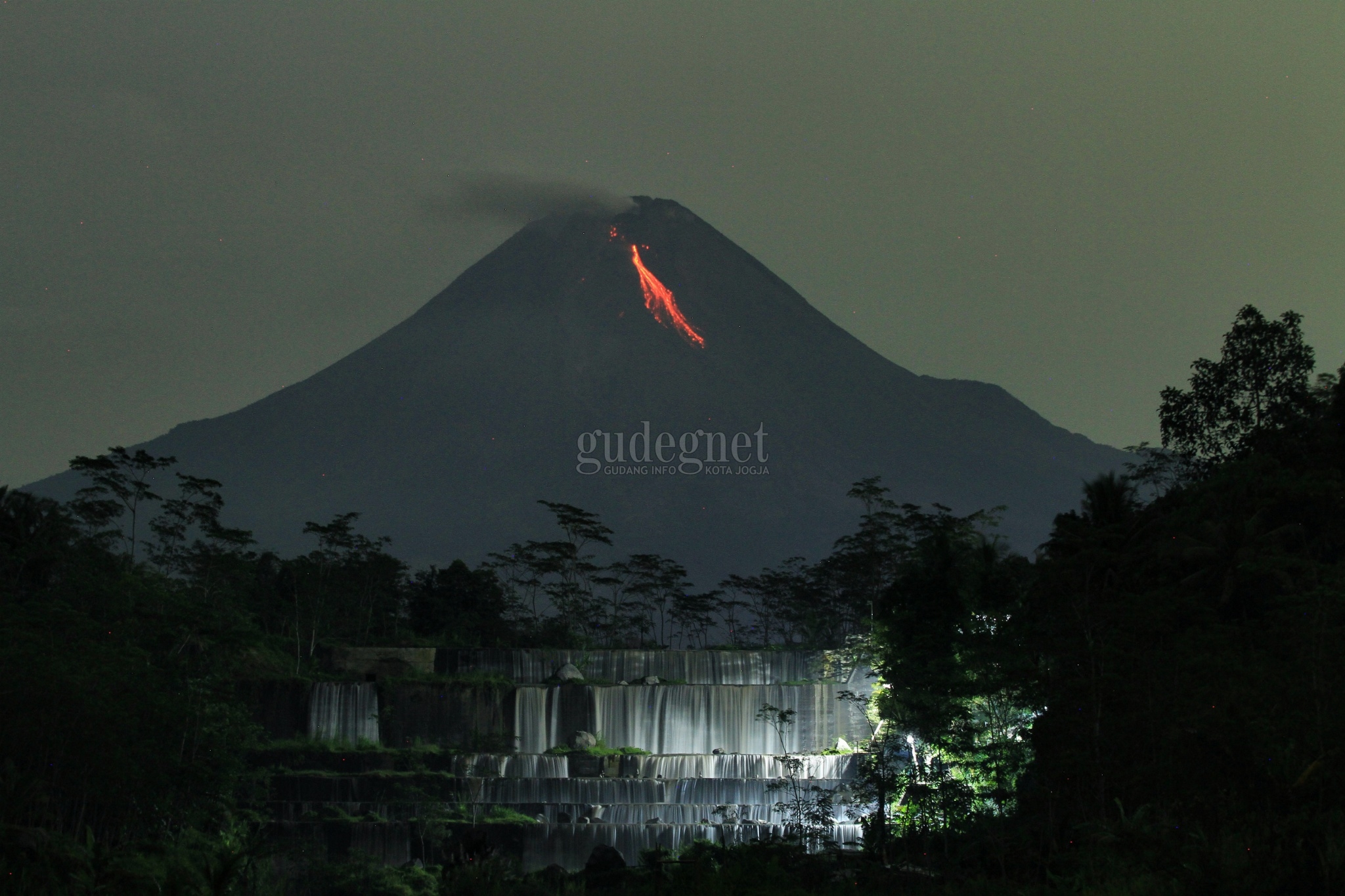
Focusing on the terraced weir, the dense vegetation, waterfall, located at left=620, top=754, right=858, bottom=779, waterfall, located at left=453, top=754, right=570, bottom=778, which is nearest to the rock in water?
the dense vegetation

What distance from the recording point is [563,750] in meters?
60.1

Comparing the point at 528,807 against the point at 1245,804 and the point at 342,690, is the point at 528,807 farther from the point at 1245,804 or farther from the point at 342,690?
the point at 1245,804

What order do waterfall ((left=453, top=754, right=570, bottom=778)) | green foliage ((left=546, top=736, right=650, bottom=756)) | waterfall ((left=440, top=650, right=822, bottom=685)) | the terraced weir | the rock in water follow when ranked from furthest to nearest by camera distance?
waterfall ((left=440, top=650, right=822, bottom=685)) < green foliage ((left=546, top=736, right=650, bottom=756)) < waterfall ((left=453, top=754, right=570, bottom=778)) < the terraced weir < the rock in water

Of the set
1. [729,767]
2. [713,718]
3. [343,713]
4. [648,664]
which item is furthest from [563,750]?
[343,713]

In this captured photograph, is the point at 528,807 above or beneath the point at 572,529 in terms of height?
beneath

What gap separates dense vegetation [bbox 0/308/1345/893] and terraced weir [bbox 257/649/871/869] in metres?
4.08

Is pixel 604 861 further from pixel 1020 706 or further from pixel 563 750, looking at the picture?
pixel 563 750

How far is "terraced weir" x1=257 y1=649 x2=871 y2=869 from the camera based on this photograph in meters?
48.6

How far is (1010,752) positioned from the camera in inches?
1383

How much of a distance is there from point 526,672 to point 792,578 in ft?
119

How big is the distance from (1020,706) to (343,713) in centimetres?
3645

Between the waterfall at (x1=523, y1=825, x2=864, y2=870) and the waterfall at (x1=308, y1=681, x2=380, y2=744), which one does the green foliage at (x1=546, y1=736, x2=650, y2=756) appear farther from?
the waterfall at (x1=523, y1=825, x2=864, y2=870)

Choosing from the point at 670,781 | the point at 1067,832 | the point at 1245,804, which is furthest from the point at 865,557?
the point at 1245,804

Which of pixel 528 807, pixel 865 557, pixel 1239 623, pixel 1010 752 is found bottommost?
pixel 528 807
